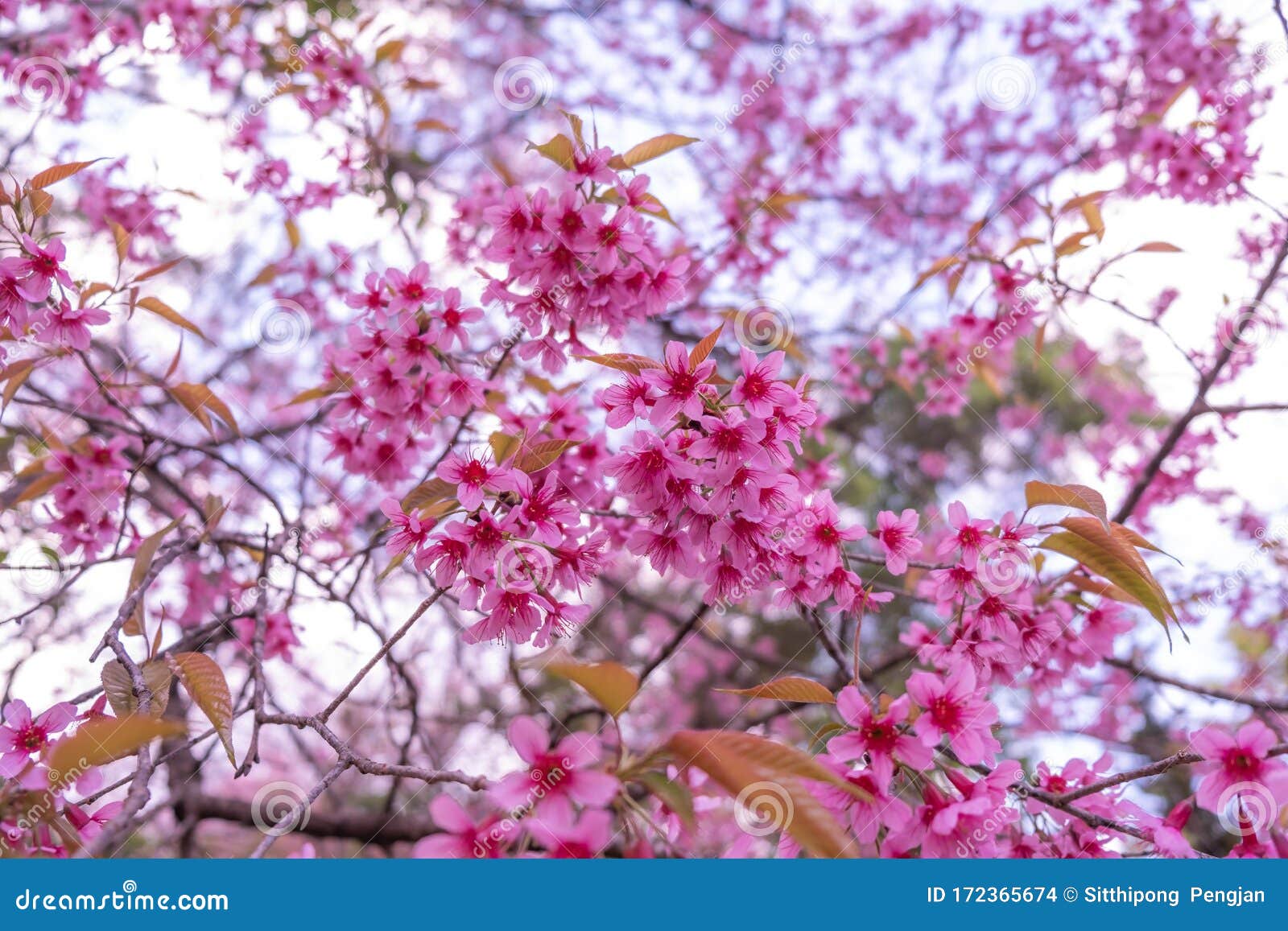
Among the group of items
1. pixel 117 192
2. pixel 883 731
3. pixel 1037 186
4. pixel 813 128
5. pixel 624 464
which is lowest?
pixel 883 731

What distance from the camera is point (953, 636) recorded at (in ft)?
4.88

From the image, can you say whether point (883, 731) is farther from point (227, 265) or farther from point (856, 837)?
point (227, 265)

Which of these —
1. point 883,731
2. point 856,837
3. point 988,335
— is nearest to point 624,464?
point 883,731

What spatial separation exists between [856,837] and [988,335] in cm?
189
